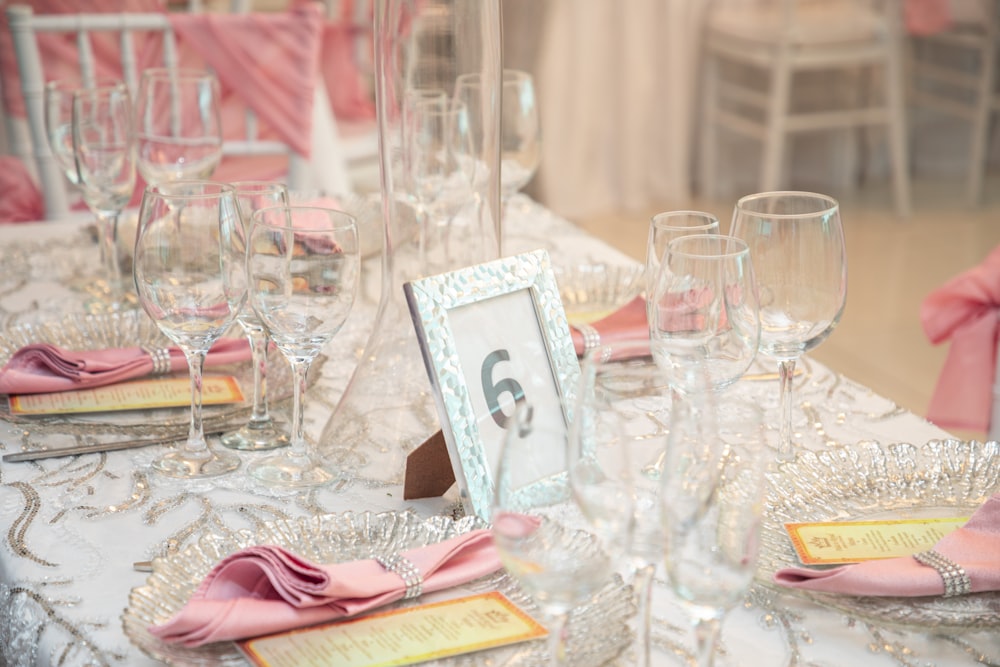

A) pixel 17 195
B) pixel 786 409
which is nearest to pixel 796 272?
pixel 786 409

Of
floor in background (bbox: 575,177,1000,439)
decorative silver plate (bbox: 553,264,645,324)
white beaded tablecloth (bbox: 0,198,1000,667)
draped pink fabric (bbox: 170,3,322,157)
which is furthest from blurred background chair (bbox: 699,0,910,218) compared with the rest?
white beaded tablecloth (bbox: 0,198,1000,667)

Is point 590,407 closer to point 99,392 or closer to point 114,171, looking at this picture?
point 99,392

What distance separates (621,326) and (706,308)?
0.31 meters

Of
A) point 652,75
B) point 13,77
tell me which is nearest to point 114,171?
point 13,77

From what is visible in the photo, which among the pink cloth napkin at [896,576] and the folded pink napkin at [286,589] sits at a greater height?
the folded pink napkin at [286,589]

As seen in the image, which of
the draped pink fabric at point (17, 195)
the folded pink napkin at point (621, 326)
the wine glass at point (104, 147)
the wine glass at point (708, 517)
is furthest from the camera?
the draped pink fabric at point (17, 195)

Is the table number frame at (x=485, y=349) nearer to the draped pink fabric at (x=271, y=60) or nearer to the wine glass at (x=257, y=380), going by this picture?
the wine glass at (x=257, y=380)

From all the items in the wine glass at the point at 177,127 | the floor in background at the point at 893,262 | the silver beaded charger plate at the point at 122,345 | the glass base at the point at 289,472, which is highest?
the wine glass at the point at 177,127

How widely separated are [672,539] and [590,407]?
77 millimetres

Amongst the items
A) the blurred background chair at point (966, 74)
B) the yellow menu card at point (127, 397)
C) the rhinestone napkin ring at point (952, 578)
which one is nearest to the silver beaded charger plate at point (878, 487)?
the rhinestone napkin ring at point (952, 578)

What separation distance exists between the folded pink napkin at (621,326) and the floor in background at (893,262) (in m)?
1.54

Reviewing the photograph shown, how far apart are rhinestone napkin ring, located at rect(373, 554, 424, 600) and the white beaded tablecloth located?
120 millimetres

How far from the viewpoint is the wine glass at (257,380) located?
968 mm

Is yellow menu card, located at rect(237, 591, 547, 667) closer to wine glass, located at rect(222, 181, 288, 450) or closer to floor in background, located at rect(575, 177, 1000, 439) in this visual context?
wine glass, located at rect(222, 181, 288, 450)
